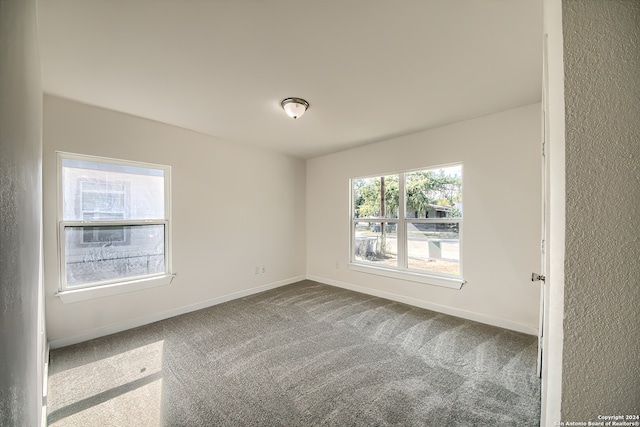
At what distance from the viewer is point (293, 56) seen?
6.04 feet

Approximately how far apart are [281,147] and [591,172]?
3982mm

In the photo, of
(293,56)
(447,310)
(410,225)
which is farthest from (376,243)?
(293,56)

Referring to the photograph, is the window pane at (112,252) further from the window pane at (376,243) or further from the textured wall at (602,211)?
the textured wall at (602,211)

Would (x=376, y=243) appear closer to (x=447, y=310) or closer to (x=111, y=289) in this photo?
(x=447, y=310)

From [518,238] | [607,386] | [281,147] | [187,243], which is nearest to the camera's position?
[607,386]

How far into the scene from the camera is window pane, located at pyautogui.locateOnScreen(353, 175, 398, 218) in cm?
399

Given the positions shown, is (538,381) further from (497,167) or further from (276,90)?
(276,90)

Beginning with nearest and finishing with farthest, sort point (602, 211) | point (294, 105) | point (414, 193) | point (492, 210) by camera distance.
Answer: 1. point (602, 211)
2. point (294, 105)
3. point (492, 210)
4. point (414, 193)

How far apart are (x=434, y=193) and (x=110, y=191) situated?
4049 millimetres

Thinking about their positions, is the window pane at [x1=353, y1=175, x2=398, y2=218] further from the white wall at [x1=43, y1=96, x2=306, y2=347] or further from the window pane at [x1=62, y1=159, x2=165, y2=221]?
the window pane at [x1=62, y1=159, x2=165, y2=221]

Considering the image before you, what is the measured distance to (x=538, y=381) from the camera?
197 cm

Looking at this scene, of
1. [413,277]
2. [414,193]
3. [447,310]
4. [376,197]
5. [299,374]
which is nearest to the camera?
[299,374]

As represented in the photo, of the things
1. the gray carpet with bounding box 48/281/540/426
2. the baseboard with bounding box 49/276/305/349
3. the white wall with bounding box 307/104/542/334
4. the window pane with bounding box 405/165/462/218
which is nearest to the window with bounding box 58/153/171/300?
the baseboard with bounding box 49/276/305/349

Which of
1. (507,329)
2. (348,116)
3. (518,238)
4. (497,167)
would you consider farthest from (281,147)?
(507,329)
